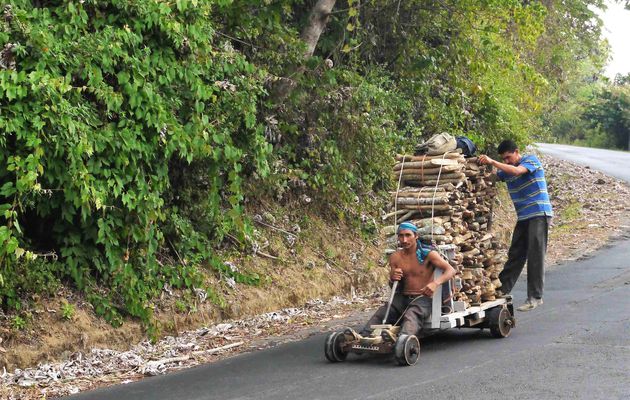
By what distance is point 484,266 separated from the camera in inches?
412

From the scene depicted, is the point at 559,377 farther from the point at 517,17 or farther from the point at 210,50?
the point at 517,17

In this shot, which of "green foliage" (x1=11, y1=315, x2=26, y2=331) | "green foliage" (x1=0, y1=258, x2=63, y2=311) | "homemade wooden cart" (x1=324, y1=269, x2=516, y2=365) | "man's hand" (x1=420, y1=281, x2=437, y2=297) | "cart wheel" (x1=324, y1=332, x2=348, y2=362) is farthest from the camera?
"green foliage" (x1=0, y1=258, x2=63, y2=311)

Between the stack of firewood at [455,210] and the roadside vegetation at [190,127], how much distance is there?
2272 mm

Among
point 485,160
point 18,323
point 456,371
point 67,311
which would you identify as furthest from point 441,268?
point 18,323

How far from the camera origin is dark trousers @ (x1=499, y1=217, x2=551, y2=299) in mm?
11000

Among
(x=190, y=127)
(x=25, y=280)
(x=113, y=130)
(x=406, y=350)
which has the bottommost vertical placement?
(x=25, y=280)

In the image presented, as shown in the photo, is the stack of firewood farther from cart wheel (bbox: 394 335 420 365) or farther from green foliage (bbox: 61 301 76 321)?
green foliage (bbox: 61 301 76 321)

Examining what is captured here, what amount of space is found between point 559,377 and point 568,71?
2138 cm

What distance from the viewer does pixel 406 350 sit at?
8547 mm

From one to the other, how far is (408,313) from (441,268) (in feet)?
2.00

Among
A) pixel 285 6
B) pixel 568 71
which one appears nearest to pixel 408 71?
pixel 285 6

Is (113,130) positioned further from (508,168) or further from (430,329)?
(508,168)

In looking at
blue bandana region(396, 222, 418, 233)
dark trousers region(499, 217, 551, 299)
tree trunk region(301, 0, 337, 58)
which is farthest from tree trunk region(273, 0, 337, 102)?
blue bandana region(396, 222, 418, 233)

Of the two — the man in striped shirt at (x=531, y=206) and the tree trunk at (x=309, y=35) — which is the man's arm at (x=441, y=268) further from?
the tree trunk at (x=309, y=35)
